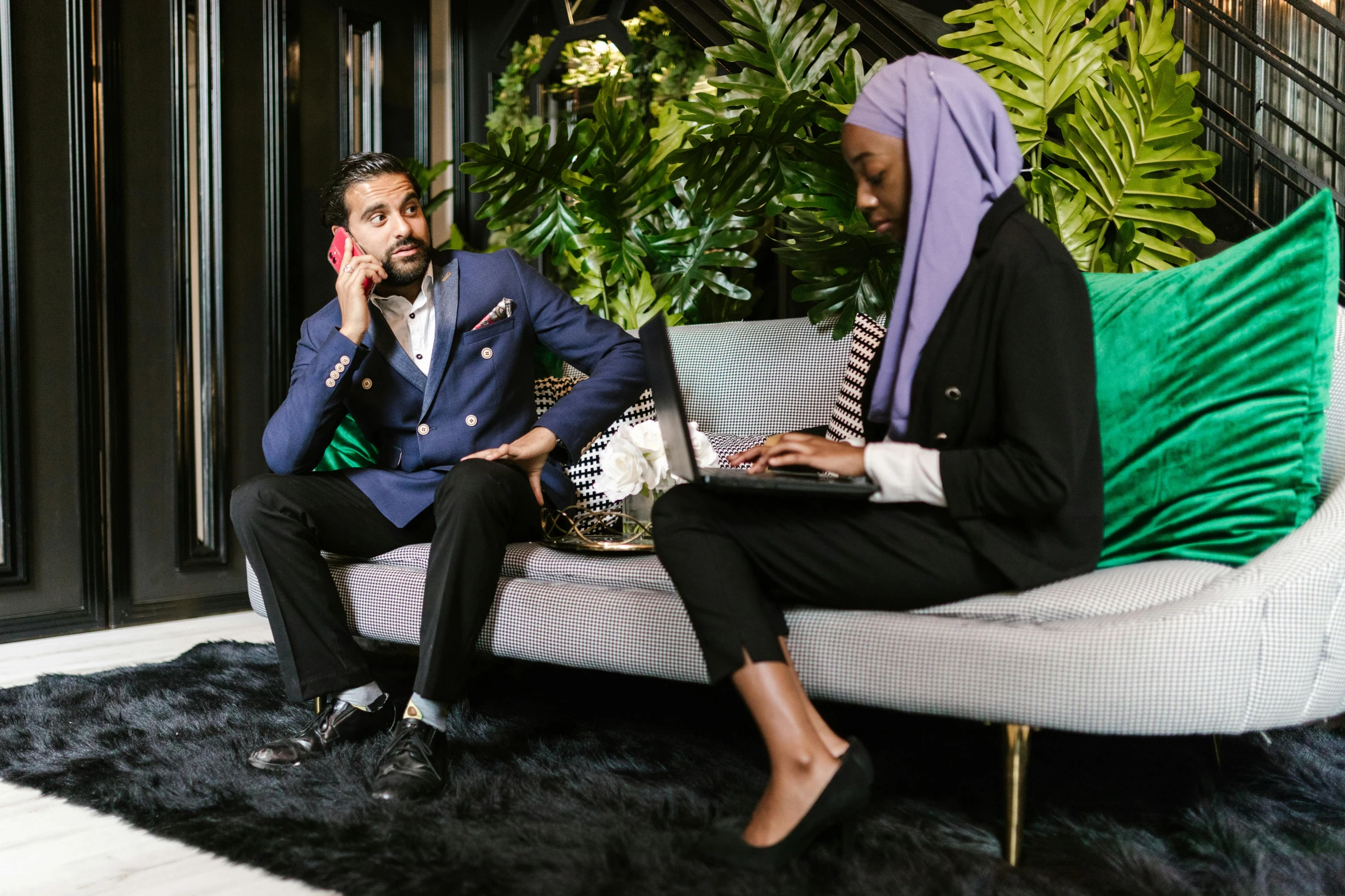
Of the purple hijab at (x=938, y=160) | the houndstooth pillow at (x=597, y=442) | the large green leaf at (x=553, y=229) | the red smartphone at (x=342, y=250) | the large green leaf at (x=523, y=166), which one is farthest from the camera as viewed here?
the large green leaf at (x=553, y=229)

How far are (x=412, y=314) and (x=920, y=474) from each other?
4.30ft

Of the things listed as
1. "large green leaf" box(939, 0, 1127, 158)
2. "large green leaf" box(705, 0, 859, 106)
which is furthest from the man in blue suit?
"large green leaf" box(939, 0, 1127, 158)

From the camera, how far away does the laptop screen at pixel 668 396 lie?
1346 mm

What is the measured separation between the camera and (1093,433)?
141cm

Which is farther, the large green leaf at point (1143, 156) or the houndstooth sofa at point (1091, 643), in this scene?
the large green leaf at point (1143, 156)

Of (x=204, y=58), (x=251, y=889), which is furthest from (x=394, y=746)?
(x=204, y=58)

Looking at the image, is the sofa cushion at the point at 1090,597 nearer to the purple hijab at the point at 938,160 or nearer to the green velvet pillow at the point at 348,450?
the purple hijab at the point at 938,160

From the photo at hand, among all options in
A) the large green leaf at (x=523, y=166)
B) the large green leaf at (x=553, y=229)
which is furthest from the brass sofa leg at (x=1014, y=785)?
the large green leaf at (x=553, y=229)

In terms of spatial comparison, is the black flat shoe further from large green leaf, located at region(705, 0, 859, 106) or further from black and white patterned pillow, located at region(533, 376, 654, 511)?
large green leaf, located at region(705, 0, 859, 106)

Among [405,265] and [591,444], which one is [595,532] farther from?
[405,265]

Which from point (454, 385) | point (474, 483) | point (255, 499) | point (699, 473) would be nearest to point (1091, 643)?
point (699, 473)

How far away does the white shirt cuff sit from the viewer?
1369 millimetres

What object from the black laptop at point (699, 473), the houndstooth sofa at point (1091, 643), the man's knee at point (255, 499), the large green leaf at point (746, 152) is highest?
the large green leaf at point (746, 152)

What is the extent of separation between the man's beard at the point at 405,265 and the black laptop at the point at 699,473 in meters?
0.94
